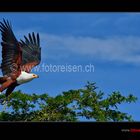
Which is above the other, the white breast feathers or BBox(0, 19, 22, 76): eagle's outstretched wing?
BBox(0, 19, 22, 76): eagle's outstretched wing

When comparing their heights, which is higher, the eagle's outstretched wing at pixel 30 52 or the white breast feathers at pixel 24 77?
the eagle's outstretched wing at pixel 30 52

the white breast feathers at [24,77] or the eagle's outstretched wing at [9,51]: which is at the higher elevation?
the eagle's outstretched wing at [9,51]

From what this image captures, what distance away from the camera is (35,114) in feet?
9.66

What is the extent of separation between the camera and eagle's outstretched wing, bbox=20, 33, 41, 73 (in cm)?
299

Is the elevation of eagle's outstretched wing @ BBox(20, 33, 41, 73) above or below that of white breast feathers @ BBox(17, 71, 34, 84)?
above

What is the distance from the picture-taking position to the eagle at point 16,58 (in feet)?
9.83

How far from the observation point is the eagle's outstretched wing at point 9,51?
3.02 meters

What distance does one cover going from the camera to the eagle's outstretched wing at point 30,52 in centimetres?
299

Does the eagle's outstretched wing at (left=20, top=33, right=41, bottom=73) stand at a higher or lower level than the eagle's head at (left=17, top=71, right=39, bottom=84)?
higher

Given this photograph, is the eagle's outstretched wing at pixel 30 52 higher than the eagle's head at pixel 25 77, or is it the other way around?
the eagle's outstretched wing at pixel 30 52

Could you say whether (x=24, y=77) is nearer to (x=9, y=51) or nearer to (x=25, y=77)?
(x=25, y=77)

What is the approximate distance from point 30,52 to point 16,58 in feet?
0.32

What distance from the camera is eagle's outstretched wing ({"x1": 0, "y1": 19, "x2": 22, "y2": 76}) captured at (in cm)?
302
